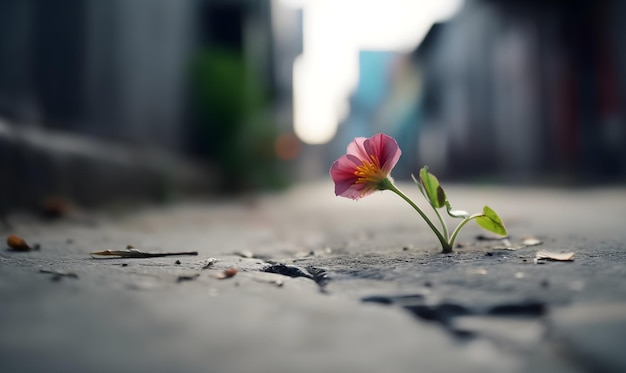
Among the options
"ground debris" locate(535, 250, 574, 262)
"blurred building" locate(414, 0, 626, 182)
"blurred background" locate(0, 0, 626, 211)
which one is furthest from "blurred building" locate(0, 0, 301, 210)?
"blurred building" locate(414, 0, 626, 182)

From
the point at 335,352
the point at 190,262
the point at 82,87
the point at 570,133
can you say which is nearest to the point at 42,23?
the point at 82,87

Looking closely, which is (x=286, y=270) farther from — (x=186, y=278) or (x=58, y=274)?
(x=58, y=274)

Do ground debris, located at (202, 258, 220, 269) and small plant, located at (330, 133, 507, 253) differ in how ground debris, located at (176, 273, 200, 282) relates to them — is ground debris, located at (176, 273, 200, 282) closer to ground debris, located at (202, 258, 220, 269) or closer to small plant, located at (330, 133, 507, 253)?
ground debris, located at (202, 258, 220, 269)

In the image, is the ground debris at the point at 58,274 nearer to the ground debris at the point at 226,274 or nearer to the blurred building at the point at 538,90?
the ground debris at the point at 226,274

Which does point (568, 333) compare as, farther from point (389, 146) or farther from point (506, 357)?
point (389, 146)

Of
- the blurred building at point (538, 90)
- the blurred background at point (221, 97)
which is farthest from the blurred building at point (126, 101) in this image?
the blurred building at point (538, 90)

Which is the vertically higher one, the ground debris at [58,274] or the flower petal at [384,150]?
the flower petal at [384,150]
